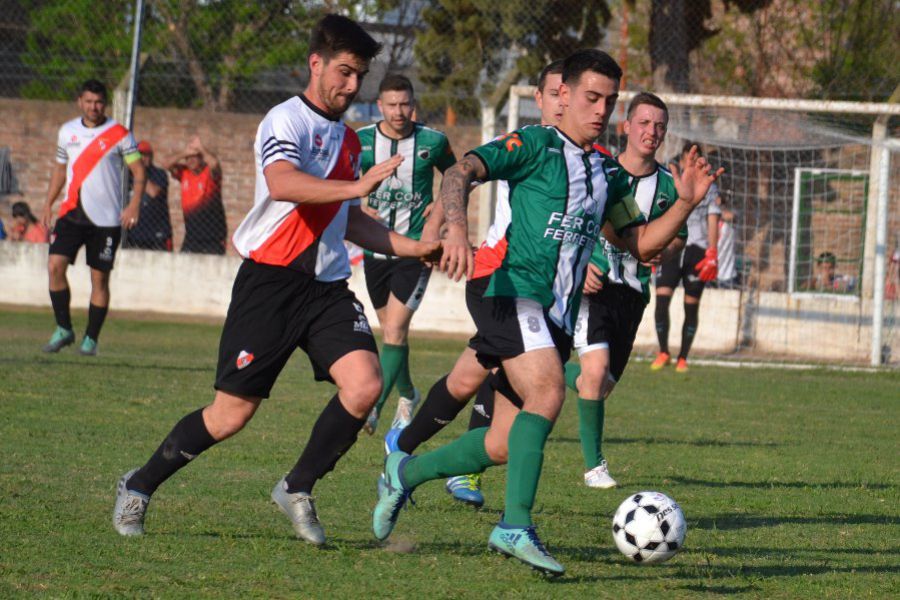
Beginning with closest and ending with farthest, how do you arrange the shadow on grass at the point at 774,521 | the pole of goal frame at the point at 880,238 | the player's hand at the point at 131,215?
the shadow on grass at the point at 774,521
the player's hand at the point at 131,215
the pole of goal frame at the point at 880,238

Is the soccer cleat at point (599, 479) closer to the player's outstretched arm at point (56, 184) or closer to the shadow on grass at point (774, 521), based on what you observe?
the shadow on grass at point (774, 521)

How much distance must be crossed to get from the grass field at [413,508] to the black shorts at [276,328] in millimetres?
669

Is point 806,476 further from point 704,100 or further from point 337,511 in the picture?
point 704,100

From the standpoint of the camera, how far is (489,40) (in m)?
20.2

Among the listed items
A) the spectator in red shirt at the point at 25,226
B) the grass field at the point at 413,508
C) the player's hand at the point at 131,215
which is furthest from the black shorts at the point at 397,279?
the spectator in red shirt at the point at 25,226

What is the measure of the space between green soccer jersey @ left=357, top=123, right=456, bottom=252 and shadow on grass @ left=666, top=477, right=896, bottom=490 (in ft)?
9.20

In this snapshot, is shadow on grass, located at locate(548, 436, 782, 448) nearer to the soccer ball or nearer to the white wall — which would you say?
the soccer ball

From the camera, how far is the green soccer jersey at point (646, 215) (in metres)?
7.27

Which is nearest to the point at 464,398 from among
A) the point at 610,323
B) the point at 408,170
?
the point at 610,323

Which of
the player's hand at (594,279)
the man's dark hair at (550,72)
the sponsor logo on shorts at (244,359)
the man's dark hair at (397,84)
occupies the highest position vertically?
the man's dark hair at (397,84)

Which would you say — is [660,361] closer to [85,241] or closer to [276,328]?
[85,241]

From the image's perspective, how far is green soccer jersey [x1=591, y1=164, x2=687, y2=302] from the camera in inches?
286

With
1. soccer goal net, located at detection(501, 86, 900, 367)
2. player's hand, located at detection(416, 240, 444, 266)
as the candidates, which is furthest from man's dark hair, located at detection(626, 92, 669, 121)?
soccer goal net, located at detection(501, 86, 900, 367)

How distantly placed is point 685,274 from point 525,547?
1000 centimetres
